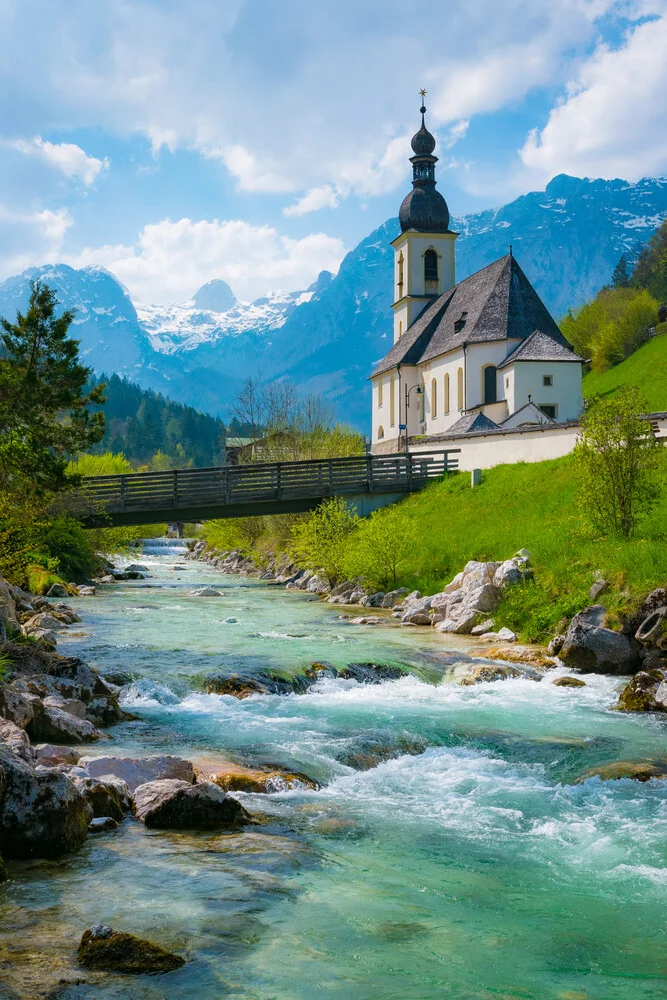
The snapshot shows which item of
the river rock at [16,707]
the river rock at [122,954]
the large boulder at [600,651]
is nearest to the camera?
the river rock at [122,954]

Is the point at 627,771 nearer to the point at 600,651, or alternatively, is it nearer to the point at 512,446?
the point at 600,651

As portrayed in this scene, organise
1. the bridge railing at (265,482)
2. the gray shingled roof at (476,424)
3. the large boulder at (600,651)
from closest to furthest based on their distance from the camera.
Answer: the large boulder at (600,651)
the bridge railing at (265,482)
the gray shingled roof at (476,424)

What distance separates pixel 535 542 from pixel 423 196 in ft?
196

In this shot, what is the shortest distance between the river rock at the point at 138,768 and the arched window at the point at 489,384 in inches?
1902

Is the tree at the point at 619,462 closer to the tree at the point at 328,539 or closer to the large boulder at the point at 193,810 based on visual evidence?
the tree at the point at 328,539

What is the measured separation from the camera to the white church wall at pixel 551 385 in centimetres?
5006

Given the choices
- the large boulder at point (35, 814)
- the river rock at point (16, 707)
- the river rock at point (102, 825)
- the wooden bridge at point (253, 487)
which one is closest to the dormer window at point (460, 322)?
the wooden bridge at point (253, 487)

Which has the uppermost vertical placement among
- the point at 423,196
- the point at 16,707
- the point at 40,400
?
the point at 423,196

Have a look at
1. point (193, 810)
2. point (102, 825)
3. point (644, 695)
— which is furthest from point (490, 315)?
point (102, 825)

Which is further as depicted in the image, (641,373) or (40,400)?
(641,373)

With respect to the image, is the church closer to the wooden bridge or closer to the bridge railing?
the bridge railing

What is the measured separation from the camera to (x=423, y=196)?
76.9m

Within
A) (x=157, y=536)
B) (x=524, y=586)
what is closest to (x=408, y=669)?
(x=524, y=586)

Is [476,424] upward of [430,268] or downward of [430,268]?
downward
